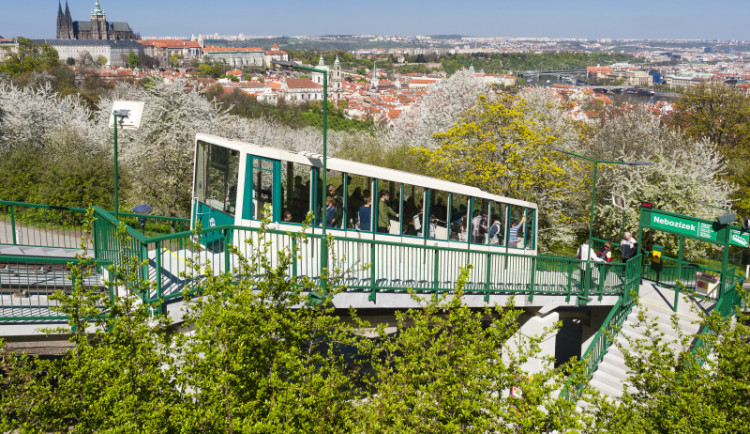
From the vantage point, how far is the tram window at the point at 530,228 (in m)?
17.2

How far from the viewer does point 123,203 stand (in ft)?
97.6

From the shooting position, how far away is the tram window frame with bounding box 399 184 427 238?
13.8 metres

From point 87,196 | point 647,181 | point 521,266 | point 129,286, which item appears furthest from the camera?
Answer: point 647,181

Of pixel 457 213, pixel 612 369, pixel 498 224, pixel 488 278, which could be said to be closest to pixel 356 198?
pixel 457 213

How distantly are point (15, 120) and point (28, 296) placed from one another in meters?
31.9

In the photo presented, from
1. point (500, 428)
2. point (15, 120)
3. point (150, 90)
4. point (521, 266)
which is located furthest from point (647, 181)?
point (15, 120)

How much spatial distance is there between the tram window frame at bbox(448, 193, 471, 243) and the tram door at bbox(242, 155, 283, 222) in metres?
4.20

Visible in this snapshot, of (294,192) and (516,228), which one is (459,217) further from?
(294,192)

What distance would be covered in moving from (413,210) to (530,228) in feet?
15.0

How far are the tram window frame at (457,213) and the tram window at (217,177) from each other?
4917mm

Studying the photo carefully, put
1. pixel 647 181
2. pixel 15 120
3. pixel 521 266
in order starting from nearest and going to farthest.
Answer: pixel 521 266 < pixel 647 181 < pixel 15 120

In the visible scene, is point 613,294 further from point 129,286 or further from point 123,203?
point 123,203

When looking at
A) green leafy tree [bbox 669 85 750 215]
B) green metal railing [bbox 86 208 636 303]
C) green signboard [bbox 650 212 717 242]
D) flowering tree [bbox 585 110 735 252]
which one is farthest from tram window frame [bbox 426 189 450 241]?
green leafy tree [bbox 669 85 750 215]

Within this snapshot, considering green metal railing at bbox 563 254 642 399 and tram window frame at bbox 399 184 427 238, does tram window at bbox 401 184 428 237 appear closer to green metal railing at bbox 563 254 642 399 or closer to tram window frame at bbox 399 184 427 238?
tram window frame at bbox 399 184 427 238
